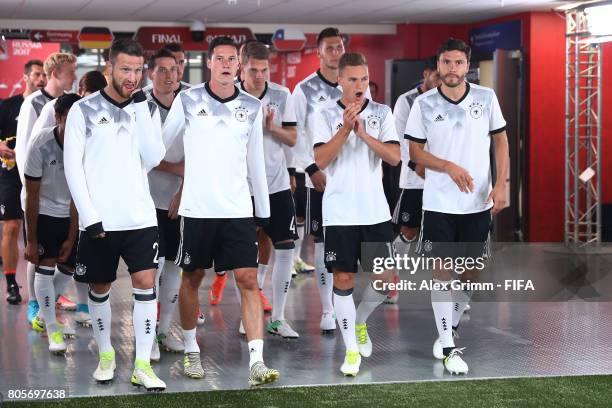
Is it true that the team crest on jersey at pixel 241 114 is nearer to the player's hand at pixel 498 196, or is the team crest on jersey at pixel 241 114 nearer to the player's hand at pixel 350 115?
the player's hand at pixel 350 115

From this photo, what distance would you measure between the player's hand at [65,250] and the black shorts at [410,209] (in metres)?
2.62

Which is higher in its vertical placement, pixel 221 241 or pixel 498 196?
pixel 498 196

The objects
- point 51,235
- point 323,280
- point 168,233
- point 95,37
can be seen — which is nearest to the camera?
point 168,233

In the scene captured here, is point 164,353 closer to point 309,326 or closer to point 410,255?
point 309,326

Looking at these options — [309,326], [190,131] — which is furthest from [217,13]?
[190,131]

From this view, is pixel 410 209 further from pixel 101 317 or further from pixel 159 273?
pixel 101 317

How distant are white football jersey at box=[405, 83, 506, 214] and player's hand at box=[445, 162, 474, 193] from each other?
0.16 metres

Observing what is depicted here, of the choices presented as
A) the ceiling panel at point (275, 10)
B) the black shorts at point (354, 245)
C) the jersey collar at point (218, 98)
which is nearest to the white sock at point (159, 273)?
the black shorts at point (354, 245)

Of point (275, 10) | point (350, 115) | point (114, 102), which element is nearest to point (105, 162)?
point (114, 102)

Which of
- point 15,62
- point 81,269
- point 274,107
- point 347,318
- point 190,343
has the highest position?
point 15,62

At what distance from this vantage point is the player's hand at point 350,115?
5.05m

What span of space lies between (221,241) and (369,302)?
107cm

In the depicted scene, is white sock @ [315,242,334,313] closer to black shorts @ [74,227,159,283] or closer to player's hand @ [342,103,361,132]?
player's hand @ [342,103,361,132]

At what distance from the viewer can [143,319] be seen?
488 cm
